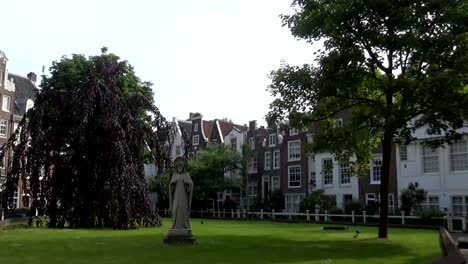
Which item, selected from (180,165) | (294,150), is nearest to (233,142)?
(294,150)

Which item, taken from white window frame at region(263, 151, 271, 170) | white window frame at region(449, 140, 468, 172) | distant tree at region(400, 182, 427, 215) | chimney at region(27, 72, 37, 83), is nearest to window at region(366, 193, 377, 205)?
distant tree at region(400, 182, 427, 215)

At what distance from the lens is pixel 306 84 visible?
21891 mm

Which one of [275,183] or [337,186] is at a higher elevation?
[275,183]

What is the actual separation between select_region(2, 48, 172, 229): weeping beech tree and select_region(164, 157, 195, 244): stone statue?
9.94 m

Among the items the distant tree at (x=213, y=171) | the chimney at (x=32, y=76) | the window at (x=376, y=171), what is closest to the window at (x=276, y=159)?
the distant tree at (x=213, y=171)

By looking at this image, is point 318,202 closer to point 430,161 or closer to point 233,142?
point 430,161

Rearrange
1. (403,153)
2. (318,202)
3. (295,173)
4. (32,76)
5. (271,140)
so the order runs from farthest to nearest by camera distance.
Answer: (32,76) < (271,140) < (295,173) < (318,202) < (403,153)

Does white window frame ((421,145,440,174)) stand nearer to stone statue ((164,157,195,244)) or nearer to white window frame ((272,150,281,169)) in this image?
white window frame ((272,150,281,169))

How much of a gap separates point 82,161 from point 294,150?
106 ft

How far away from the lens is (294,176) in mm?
58531

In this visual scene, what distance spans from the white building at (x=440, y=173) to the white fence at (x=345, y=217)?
13.0ft

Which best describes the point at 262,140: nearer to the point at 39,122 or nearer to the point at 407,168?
the point at 407,168

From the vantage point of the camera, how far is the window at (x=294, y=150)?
2301 inches

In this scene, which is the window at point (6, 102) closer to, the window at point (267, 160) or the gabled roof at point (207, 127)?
the gabled roof at point (207, 127)
